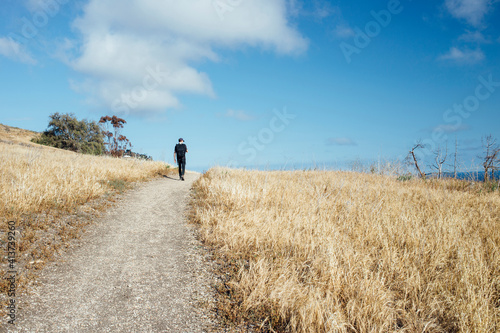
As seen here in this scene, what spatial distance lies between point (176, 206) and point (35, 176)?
4.17 meters

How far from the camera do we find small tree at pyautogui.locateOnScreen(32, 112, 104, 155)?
3148cm

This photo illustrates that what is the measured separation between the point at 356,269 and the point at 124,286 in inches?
151

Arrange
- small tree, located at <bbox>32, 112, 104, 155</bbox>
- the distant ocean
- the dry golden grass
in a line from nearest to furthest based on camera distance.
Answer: the dry golden grass → the distant ocean → small tree, located at <bbox>32, 112, 104, 155</bbox>

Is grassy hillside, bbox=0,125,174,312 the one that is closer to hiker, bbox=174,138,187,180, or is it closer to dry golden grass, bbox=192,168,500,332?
dry golden grass, bbox=192,168,500,332

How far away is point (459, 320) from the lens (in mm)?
3025

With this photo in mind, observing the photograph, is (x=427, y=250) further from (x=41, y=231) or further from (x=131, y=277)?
(x=41, y=231)

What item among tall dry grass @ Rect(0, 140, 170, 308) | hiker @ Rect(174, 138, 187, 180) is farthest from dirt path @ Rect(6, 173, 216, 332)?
hiker @ Rect(174, 138, 187, 180)

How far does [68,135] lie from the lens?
106 feet

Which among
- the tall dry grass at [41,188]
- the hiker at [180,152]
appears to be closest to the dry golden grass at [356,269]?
the tall dry grass at [41,188]

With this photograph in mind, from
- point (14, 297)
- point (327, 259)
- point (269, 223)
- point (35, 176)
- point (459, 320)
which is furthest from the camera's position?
point (35, 176)

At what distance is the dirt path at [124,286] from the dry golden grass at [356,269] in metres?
0.58

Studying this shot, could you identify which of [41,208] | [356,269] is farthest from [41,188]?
[356,269]

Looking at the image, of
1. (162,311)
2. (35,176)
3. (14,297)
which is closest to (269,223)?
(162,311)

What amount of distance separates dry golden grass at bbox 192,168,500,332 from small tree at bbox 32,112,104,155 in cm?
3246
